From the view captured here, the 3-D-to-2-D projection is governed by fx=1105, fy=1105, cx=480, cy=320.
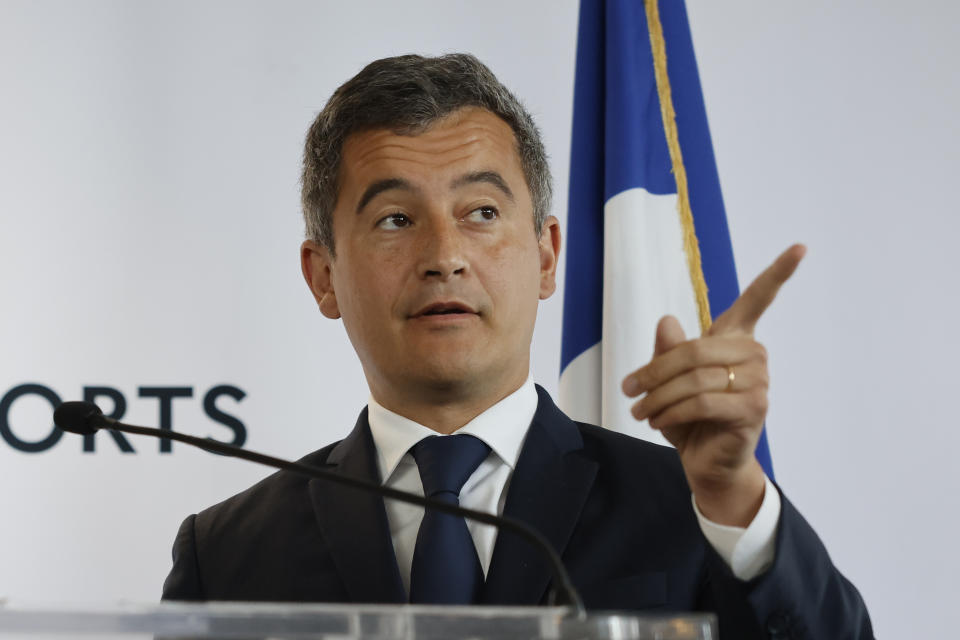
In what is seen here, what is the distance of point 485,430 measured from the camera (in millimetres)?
1518

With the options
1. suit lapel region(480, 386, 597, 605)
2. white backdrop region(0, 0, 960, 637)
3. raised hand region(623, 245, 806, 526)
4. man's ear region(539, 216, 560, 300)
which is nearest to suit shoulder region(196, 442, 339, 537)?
suit lapel region(480, 386, 597, 605)

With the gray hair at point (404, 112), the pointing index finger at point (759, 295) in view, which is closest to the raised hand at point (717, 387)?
the pointing index finger at point (759, 295)

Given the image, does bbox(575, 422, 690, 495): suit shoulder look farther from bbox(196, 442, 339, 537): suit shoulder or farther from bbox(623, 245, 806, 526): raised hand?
bbox(196, 442, 339, 537): suit shoulder

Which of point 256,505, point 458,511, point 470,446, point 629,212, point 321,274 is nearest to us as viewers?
point 458,511

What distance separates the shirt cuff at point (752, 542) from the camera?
47.4 inches

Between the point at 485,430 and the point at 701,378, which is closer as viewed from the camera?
the point at 701,378

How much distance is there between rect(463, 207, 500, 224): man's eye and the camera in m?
1.57

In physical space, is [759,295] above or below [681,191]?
below

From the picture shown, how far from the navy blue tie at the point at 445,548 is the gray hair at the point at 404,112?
42 centimetres

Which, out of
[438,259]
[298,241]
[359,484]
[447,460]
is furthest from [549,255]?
[298,241]

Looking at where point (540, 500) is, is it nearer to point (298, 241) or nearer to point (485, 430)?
point (485, 430)

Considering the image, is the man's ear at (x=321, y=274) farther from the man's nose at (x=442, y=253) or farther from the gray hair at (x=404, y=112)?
the man's nose at (x=442, y=253)

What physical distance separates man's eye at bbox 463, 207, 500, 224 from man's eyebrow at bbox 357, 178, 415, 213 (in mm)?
90

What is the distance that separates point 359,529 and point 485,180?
0.52 metres
